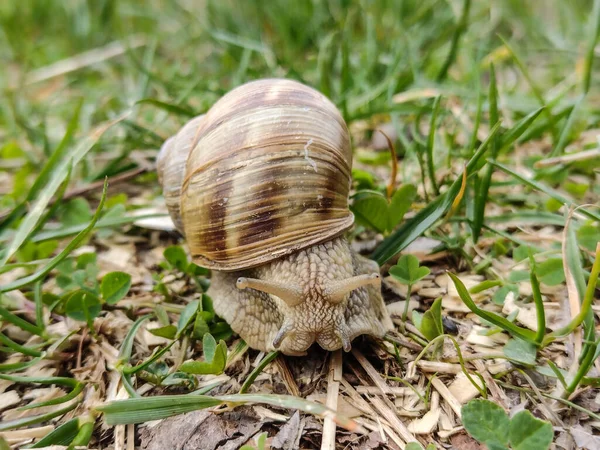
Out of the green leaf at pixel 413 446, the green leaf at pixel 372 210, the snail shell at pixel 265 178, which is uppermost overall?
the snail shell at pixel 265 178

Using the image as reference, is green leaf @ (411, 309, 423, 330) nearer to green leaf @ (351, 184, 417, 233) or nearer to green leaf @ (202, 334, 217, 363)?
green leaf @ (351, 184, 417, 233)

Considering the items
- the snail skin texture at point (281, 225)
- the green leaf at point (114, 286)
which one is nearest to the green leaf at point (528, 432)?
the snail skin texture at point (281, 225)

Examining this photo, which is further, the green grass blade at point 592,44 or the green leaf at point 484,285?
the green grass blade at point 592,44

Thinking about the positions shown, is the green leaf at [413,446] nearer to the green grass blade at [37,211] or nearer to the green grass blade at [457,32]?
the green grass blade at [37,211]

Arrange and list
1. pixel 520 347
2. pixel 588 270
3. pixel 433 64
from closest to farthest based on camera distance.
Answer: pixel 520 347 → pixel 588 270 → pixel 433 64

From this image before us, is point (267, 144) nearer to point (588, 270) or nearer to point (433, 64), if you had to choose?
point (588, 270)

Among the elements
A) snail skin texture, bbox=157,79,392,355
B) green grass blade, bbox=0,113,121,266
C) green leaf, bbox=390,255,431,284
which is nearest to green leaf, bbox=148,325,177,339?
snail skin texture, bbox=157,79,392,355

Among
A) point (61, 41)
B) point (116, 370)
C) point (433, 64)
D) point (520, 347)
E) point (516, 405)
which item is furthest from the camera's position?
point (61, 41)

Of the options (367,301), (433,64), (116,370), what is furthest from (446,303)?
(433,64)
